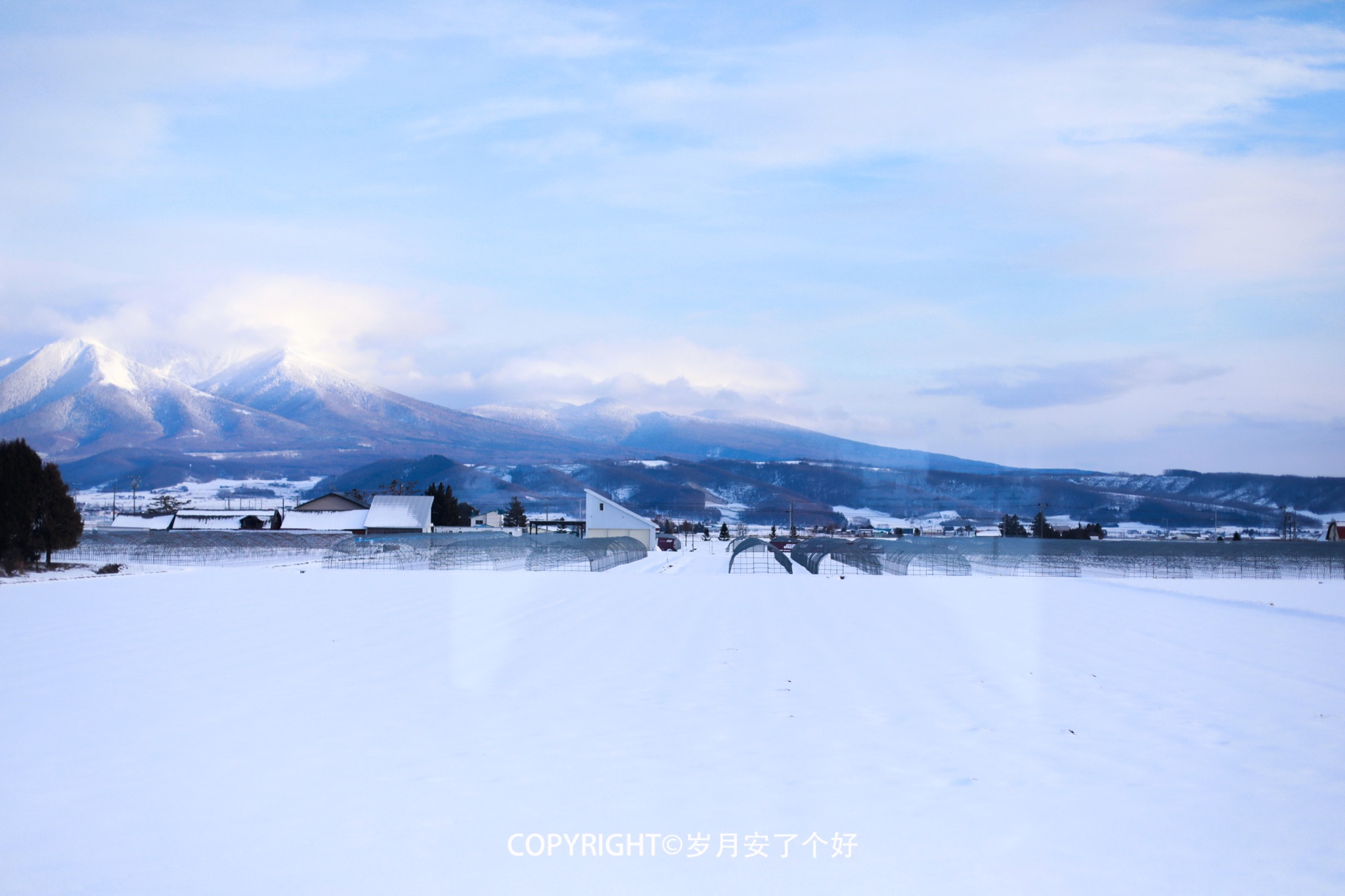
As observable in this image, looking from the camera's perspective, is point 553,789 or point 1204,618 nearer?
→ point 553,789

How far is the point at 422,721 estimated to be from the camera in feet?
34.8

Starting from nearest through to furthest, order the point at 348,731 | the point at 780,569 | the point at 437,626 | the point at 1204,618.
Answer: the point at 348,731, the point at 437,626, the point at 1204,618, the point at 780,569

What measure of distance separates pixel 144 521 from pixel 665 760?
320ft

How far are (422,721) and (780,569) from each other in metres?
38.7

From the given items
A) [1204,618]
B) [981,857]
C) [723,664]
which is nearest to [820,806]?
[981,857]

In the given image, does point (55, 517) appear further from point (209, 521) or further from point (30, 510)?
point (209, 521)

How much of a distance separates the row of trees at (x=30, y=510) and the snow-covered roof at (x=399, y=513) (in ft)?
110

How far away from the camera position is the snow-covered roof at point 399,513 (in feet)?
253

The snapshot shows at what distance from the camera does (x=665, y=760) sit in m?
8.96

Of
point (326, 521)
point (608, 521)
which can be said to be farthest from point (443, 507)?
point (608, 521)

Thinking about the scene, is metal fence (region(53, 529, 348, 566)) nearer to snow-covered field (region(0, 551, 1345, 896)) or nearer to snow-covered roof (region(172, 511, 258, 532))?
snow-covered roof (region(172, 511, 258, 532))

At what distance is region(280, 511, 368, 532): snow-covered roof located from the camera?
7919cm

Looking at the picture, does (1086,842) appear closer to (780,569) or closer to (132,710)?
(132,710)
